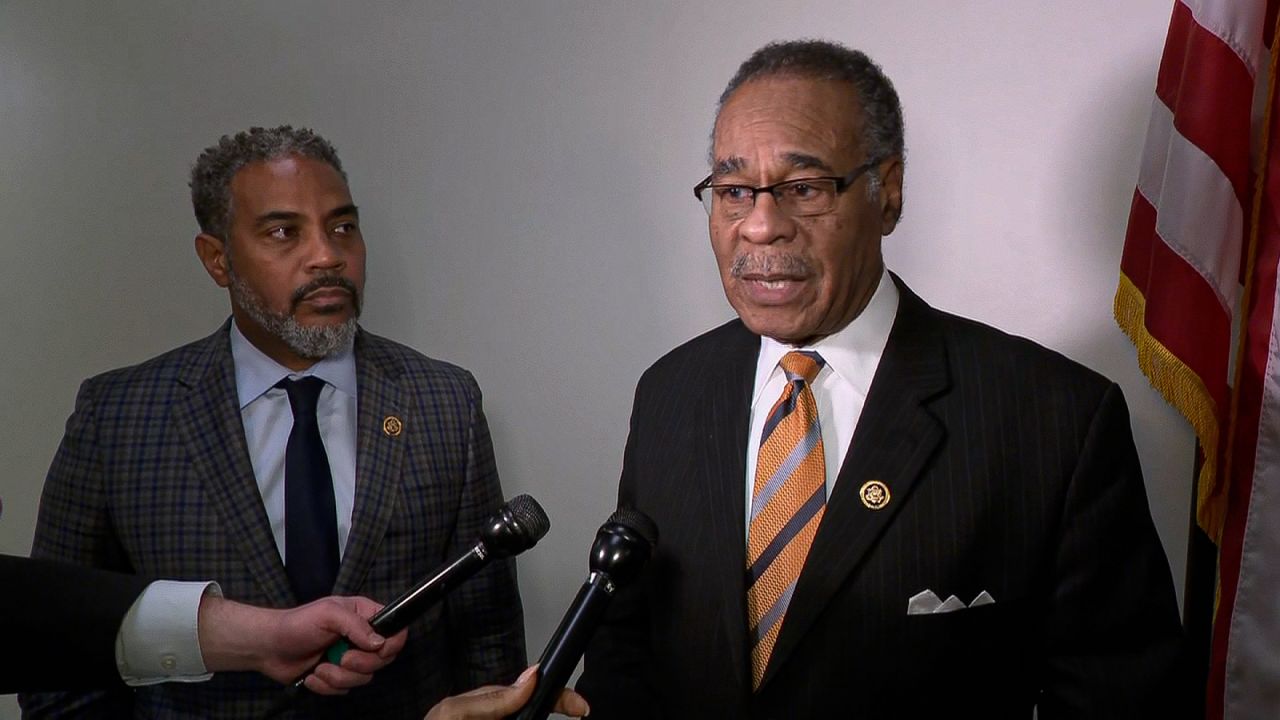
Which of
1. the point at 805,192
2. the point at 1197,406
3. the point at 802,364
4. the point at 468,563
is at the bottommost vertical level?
the point at 468,563

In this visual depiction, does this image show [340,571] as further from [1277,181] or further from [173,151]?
[1277,181]

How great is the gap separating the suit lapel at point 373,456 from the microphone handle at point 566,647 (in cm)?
70

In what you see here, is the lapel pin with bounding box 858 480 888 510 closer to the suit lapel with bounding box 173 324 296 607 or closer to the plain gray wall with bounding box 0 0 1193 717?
the plain gray wall with bounding box 0 0 1193 717

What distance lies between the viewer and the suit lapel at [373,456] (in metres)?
1.72

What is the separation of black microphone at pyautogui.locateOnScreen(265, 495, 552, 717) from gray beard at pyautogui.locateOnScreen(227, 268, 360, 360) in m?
0.63

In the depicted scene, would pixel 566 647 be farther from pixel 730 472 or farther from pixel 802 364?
pixel 802 364

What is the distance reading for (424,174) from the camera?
2305mm

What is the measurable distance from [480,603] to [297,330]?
0.62 meters

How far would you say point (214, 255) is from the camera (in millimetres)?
1885

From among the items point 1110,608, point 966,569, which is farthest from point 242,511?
point 1110,608

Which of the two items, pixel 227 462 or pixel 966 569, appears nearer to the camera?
pixel 966 569

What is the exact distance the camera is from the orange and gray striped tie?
4.70 feet

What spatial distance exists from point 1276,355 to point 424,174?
176 cm

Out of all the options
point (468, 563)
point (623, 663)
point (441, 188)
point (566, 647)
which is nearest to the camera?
point (566, 647)
